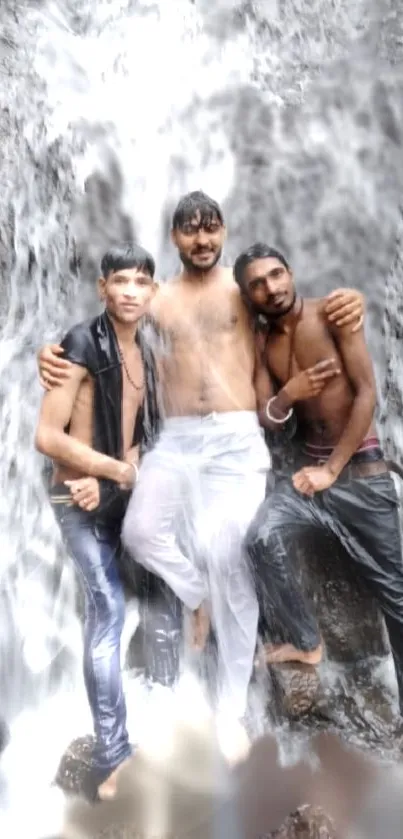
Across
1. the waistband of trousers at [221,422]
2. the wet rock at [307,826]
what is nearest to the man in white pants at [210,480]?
the waistband of trousers at [221,422]

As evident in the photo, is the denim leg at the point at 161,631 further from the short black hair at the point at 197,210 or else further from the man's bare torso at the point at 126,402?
the short black hair at the point at 197,210

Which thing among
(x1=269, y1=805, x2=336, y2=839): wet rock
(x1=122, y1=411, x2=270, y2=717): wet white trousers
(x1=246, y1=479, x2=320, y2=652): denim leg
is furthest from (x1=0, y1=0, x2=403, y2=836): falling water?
(x1=269, y1=805, x2=336, y2=839): wet rock

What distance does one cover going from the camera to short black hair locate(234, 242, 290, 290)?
2.02 metres

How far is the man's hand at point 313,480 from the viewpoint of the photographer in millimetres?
1997

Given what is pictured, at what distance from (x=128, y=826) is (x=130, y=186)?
147cm

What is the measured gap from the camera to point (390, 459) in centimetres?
208

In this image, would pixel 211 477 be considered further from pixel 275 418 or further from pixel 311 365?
pixel 311 365

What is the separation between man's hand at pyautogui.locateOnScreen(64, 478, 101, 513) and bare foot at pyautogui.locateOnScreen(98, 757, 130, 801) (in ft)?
1.84

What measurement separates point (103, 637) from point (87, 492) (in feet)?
1.06

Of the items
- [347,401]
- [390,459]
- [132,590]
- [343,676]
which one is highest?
[347,401]

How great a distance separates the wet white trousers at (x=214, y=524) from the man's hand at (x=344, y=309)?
0.94ft

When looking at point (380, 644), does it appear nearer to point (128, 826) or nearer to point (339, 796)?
point (339, 796)

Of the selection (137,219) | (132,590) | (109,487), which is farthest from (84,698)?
(137,219)

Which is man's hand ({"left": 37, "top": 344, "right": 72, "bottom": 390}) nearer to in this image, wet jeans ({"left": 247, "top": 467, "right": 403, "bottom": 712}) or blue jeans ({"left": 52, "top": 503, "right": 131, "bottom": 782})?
blue jeans ({"left": 52, "top": 503, "right": 131, "bottom": 782})
